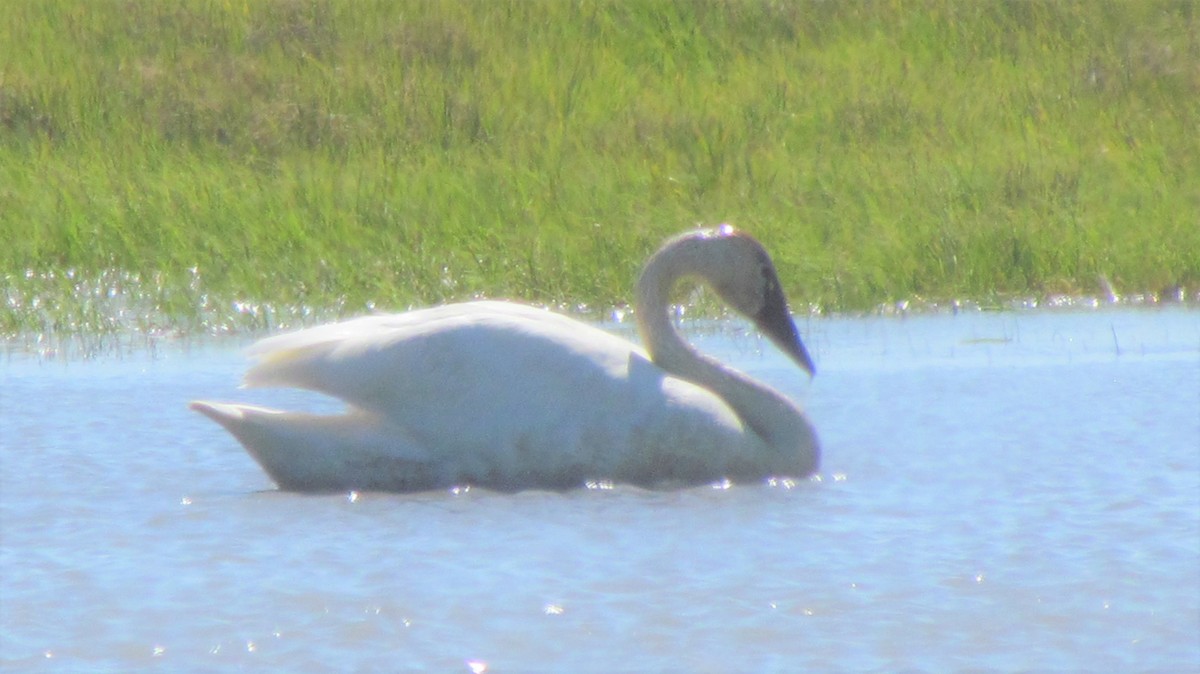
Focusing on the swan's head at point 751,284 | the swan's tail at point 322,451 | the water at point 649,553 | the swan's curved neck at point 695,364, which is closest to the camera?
the water at point 649,553

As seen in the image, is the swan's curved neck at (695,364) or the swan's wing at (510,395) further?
the swan's curved neck at (695,364)

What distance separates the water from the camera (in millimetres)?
3543

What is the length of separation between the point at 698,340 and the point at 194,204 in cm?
302

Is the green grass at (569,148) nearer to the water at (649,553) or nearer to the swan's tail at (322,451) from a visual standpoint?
the water at (649,553)

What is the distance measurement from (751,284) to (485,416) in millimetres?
985

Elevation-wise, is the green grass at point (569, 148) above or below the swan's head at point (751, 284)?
below

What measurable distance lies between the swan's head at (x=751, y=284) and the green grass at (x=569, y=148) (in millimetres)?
2880

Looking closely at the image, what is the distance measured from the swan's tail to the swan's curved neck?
0.79 m

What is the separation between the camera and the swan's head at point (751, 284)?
18.5 feet

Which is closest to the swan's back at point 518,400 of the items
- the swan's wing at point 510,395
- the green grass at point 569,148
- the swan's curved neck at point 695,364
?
the swan's wing at point 510,395

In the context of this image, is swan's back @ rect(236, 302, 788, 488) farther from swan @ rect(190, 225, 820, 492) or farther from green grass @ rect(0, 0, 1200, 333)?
green grass @ rect(0, 0, 1200, 333)

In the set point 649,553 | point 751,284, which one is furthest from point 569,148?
point 649,553

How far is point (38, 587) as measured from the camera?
157 inches

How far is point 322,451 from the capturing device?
16.4ft
